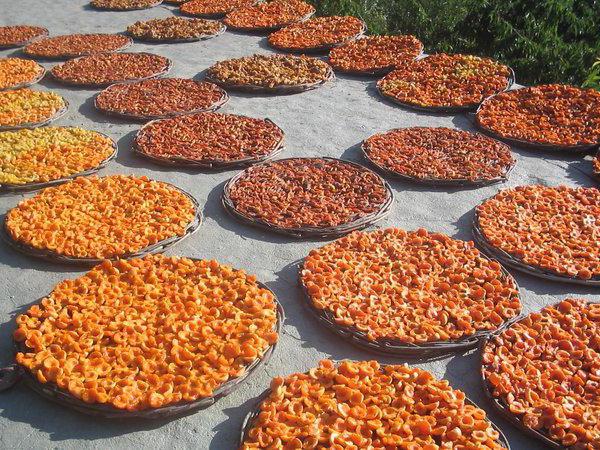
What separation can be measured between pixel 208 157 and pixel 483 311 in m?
2.34

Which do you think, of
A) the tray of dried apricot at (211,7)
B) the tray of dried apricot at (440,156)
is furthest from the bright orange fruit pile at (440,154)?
the tray of dried apricot at (211,7)

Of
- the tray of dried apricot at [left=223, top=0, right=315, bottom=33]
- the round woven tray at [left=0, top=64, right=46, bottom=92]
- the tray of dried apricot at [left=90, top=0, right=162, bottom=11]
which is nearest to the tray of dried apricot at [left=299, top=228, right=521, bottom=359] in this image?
the round woven tray at [left=0, top=64, right=46, bottom=92]

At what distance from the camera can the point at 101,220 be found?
344cm

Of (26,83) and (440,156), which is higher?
(440,156)

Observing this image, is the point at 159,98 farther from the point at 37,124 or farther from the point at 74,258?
the point at 74,258

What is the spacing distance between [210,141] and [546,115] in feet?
9.17

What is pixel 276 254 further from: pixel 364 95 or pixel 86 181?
pixel 364 95

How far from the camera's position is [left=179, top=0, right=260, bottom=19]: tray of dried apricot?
8.47 metres

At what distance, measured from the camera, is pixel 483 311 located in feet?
8.92

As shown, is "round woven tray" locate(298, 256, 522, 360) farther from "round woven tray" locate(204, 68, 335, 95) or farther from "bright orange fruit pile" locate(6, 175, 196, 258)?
"round woven tray" locate(204, 68, 335, 95)

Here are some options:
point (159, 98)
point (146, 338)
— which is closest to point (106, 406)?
point (146, 338)

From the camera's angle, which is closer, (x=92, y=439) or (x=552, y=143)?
(x=92, y=439)

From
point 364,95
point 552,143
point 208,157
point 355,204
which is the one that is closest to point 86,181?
point 208,157

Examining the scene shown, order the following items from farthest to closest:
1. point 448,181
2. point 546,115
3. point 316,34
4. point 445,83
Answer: point 316,34
point 445,83
point 546,115
point 448,181
